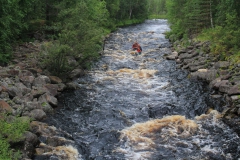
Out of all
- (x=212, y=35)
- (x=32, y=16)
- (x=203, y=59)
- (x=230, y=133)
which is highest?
(x=32, y=16)

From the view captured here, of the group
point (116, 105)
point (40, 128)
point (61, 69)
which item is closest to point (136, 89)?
point (116, 105)

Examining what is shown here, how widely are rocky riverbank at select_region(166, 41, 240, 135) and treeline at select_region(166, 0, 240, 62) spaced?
981 millimetres

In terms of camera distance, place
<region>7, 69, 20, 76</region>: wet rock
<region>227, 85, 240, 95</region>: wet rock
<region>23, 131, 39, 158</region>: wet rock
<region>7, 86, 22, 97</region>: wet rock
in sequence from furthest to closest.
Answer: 1. <region>7, 69, 20, 76</region>: wet rock
2. <region>227, 85, 240, 95</region>: wet rock
3. <region>7, 86, 22, 97</region>: wet rock
4. <region>23, 131, 39, 158</region>: wet rock

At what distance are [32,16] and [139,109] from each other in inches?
633

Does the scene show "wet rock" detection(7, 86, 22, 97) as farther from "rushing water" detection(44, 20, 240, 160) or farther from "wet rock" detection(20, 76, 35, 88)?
"rushing water" detection(44, 20, 240, 160)

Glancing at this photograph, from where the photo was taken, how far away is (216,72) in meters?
18.4

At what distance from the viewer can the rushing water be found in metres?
10.6

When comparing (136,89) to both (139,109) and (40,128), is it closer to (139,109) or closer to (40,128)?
(139,109)

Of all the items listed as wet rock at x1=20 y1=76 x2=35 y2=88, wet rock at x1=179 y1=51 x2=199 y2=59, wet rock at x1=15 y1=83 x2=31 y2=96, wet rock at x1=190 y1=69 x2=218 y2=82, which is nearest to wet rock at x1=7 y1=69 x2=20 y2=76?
wet rock at x1=20 y1=76 x2=35 y2=88

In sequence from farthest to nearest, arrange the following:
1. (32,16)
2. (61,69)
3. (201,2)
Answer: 1. (201,2)
2. (32,16)
3. (61,69)

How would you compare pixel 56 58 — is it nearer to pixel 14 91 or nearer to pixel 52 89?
pixel 52 89

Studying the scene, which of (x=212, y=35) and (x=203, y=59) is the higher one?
(x=212, y=35)

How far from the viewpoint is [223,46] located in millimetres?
21219

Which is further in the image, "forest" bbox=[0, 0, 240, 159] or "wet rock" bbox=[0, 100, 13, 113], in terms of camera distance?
"forest" bbox=[0, 0, 240, 159]
